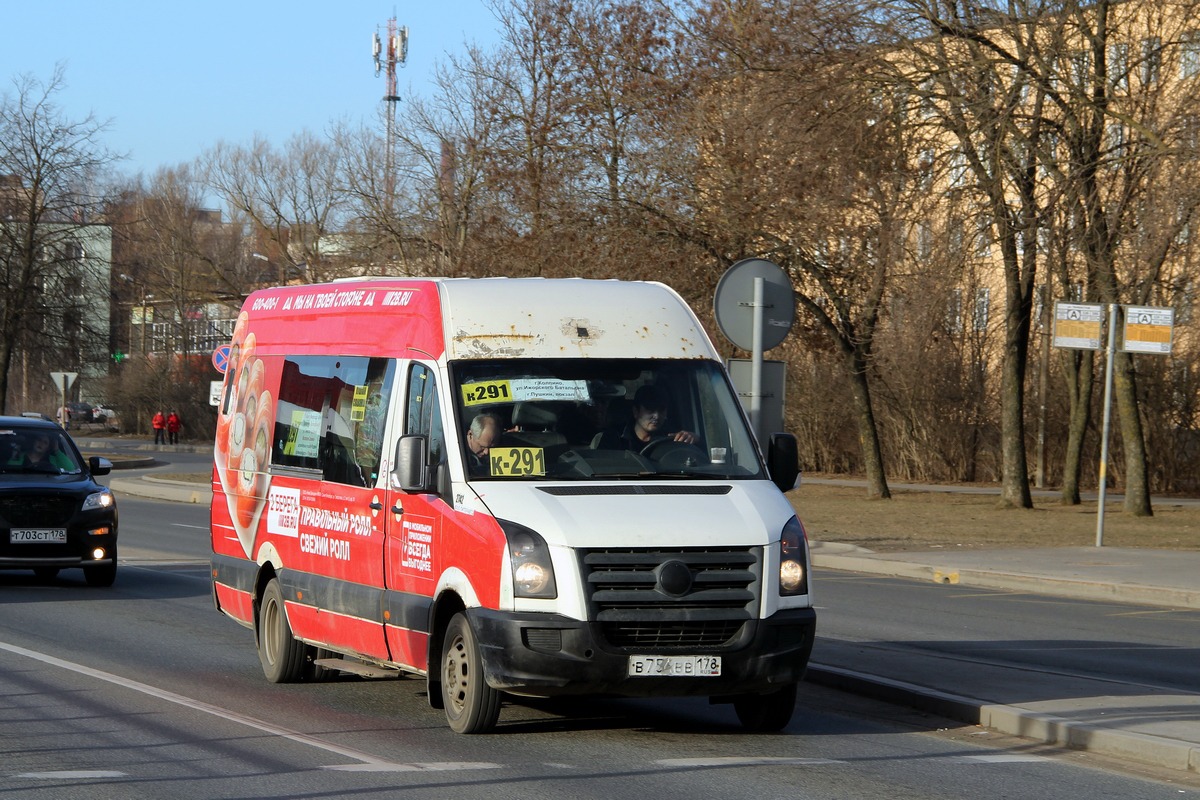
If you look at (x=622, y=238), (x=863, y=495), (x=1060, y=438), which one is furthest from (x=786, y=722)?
(x=1060, y=438)

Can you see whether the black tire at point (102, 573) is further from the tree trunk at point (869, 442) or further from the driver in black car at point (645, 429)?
the tree trunk at point (869, 442)

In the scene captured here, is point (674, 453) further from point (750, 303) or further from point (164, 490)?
point (164, 490)

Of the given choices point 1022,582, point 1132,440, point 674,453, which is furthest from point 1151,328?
point 674,453

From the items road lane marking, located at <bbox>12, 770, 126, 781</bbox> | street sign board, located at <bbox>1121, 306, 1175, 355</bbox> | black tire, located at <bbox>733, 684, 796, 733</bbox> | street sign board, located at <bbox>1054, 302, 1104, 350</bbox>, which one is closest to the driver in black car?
black tire, located at <bbox>733, 684, 796, 733</bbox>

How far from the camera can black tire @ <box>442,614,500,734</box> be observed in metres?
8.38

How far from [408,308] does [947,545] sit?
50.3 feet

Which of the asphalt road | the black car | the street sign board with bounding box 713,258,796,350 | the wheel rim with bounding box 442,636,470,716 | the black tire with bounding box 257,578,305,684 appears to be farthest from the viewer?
the black car

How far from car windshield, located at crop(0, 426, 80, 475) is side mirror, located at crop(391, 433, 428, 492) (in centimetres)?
947

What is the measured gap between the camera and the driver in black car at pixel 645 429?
8.94m

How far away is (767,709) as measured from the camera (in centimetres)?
891

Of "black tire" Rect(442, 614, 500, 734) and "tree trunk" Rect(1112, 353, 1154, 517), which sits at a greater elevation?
"tree trunk" Rect(1112, 353, 1154, 517)

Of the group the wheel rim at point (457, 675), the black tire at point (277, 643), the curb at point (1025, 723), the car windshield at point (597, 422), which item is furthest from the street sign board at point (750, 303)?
the wheel rim at point (457, 675)

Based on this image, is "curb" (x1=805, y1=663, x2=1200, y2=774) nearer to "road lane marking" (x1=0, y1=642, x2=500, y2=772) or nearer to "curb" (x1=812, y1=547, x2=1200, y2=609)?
"road lane marking" (x1=0, y1=642, x2=500, y2=772)

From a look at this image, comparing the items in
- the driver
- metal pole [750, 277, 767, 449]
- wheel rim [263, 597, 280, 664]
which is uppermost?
metal pole [750, 277, 767, 449]
